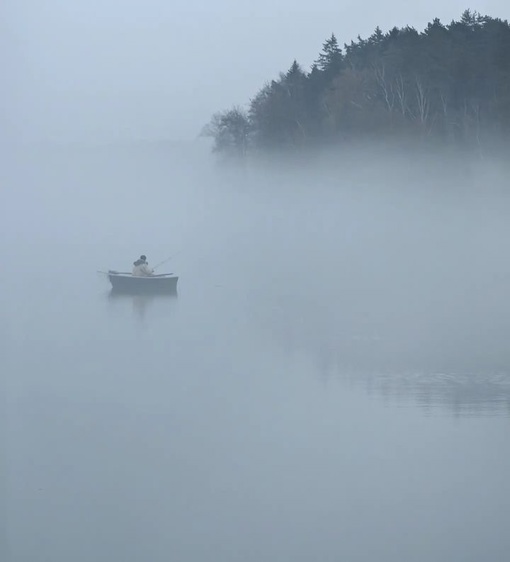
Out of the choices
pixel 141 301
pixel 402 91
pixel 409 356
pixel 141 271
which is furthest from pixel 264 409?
pixel 402 91

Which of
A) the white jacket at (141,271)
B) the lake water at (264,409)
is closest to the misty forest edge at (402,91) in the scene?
the lake water at (264,409)

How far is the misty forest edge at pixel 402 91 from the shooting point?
3891 cm

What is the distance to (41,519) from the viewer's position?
25.8 ft

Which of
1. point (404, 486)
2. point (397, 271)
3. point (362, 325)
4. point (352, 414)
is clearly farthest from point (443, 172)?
point (404, 486)

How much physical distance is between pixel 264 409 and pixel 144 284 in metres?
12.0

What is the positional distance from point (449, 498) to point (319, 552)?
1.60 meters

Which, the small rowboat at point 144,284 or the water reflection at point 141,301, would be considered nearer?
the water reflection at point 141,301

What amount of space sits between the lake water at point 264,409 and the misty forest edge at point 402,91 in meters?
9.54

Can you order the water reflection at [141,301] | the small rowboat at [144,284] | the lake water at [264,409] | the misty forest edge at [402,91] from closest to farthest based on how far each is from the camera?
the lake water at [264,409]
the water reflection at [141,301]
the small rowboat at [144,284]
the misty forest edge at [402,91]

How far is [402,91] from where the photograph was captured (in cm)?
4262

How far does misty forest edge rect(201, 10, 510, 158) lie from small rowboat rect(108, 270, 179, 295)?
60.1 feet

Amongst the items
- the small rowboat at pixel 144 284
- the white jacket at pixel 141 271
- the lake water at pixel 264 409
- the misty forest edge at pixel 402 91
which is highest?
the misty forest edge at pixel 402 91

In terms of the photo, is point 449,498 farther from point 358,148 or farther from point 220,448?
point 358,148

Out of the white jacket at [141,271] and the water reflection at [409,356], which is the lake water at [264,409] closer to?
the water reflection at [409,356]
